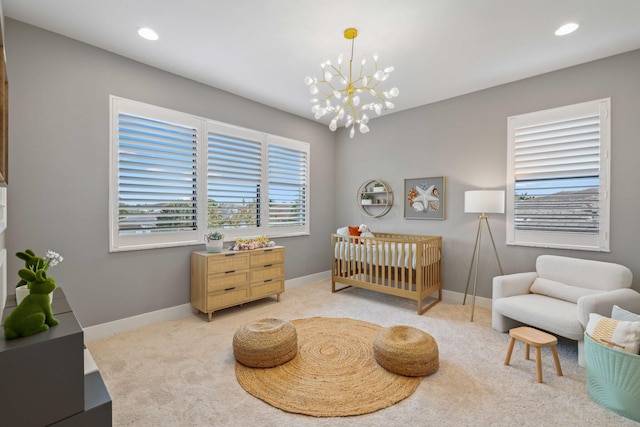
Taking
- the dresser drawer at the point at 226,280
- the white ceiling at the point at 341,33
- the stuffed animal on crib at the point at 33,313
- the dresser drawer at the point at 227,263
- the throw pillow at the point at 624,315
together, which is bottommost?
the dresser drawer at the point at 226,280

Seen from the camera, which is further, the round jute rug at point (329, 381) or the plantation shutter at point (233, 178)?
the plantation shutter at point (233, 178)

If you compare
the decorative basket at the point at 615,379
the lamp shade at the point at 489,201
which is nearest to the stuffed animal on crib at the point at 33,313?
the decorative basket at the point at 615,379

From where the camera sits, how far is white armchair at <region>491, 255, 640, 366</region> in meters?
2.25

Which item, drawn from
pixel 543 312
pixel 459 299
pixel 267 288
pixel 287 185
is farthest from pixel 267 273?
pixel 543 312

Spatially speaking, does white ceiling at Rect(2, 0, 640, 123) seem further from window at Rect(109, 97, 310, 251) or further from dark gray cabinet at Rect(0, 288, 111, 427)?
dark gray cabinet at Rect(0, 288, 111, 427)

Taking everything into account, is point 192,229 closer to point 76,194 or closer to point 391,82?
point 76,194

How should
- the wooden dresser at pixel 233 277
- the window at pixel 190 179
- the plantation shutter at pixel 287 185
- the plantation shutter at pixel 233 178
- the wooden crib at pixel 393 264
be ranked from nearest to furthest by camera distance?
the window at pixel 190 179
the wooden dresser at pixel 233 277
the wooden crib at pixel 393 264
the plantation shutter at pixel 233 178
the plantation shutter at pixel 287 185

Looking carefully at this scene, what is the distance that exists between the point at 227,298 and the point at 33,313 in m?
2.29

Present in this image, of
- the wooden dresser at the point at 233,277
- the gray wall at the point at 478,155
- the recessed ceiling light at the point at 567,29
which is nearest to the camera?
the recessed ceiling light at the point at 567,29

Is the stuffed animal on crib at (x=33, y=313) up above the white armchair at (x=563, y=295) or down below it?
above

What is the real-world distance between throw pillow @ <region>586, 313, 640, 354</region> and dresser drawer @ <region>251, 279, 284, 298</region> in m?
3.09

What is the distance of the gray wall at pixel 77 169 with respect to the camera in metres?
2.40

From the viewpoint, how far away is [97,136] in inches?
109

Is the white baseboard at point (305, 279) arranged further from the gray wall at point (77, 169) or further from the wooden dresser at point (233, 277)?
the gray wall at point (77, 169)
